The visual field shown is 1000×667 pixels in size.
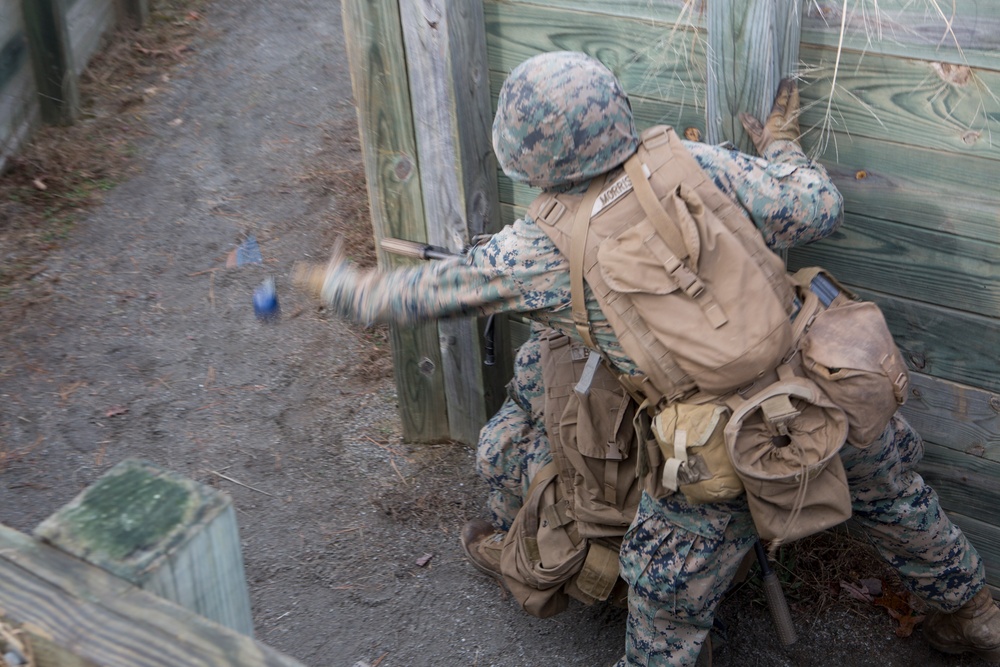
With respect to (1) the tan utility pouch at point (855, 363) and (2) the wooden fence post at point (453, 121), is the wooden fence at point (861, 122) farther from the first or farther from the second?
(1) the tan utility pouch at point (855, 363)

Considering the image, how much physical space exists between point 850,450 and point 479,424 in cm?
185

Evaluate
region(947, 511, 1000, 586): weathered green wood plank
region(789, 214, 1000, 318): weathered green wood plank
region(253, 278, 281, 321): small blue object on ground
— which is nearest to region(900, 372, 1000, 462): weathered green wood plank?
region(947, 511, 1000, 586): weathered green wood plank

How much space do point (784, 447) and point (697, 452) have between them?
8.9 inches

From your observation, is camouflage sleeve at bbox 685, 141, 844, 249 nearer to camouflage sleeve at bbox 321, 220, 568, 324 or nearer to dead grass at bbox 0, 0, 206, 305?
camouflage sleeve at bbox 321, 220, 568, 324

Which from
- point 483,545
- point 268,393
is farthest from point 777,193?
point 268,393

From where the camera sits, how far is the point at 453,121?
11.5 feet

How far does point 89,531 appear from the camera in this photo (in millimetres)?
1367

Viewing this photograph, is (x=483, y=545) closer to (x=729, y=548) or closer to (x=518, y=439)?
(x=518, y=439)

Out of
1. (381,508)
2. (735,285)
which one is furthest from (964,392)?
(381,508)

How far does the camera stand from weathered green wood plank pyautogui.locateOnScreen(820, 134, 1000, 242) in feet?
8.96

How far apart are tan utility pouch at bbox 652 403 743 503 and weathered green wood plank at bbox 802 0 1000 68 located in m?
1.10

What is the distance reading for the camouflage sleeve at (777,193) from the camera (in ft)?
8.39

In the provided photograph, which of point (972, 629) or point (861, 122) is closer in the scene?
point (861, 122)

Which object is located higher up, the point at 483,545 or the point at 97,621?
the point at 97,621
